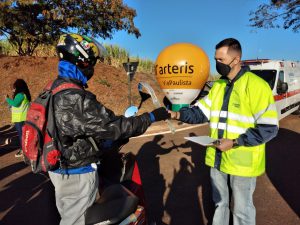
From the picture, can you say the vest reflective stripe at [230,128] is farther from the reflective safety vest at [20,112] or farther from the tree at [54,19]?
the tree at [54,19]

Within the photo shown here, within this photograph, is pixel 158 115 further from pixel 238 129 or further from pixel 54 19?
pixel 54 19

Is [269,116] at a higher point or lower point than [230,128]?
higher

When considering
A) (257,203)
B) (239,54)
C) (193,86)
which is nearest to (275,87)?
(193,86)

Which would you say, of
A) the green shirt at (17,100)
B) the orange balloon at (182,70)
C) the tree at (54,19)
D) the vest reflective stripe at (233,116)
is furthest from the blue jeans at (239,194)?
the tree at (54,19)

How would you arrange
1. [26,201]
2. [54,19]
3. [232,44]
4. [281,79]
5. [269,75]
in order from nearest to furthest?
1. [232,44]
2. [26,201]
3. [269,75]
4. [281,79]
5. [54,19]

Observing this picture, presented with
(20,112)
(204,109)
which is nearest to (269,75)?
(204,109)

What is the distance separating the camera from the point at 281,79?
385 inches

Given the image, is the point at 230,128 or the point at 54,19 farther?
the point at 54,19

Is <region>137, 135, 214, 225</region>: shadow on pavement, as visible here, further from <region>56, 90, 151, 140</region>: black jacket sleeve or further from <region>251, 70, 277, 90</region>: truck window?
<region>251, 70, 277, 90</region>: truck window

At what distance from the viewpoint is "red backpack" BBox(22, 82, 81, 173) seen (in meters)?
2.17

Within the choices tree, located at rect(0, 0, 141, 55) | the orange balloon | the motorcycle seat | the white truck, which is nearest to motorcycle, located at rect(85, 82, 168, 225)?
the motorcycle seat

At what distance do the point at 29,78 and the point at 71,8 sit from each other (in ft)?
15.8

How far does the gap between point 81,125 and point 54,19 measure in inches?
674

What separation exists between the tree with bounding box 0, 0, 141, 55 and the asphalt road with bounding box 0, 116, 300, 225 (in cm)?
1188
